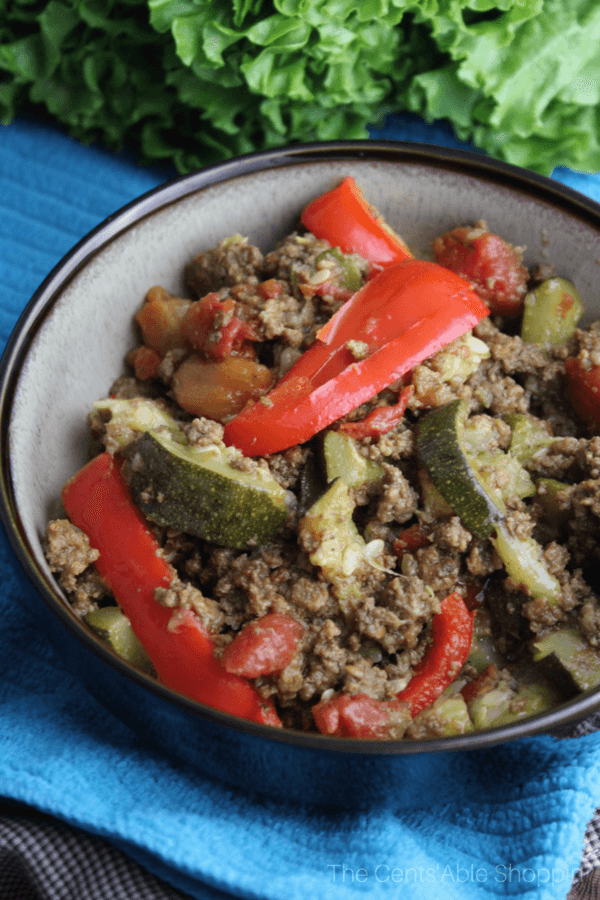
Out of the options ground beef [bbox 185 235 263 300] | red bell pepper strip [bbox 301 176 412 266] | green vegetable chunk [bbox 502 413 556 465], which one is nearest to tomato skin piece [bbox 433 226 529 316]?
red bell pepper strip [bbox 301 176 412 266]

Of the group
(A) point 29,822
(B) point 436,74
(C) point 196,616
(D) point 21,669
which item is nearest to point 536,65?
(B) point 436,74

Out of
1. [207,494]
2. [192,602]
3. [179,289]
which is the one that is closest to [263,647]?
[192,602]

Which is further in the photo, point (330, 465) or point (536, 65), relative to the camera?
point (536, 65)

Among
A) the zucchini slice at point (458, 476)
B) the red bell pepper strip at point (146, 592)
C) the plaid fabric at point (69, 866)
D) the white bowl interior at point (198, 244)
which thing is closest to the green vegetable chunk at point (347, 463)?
the zucchini slice at point (458, 476)

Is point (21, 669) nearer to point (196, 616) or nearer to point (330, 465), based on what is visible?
point (196, 616)

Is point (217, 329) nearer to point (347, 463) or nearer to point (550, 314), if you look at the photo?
point (347, 463)

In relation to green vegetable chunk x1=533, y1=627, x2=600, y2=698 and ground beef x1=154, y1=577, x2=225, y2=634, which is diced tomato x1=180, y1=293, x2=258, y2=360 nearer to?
ground beef x1=154, y1=577, x2=225, y2=634
